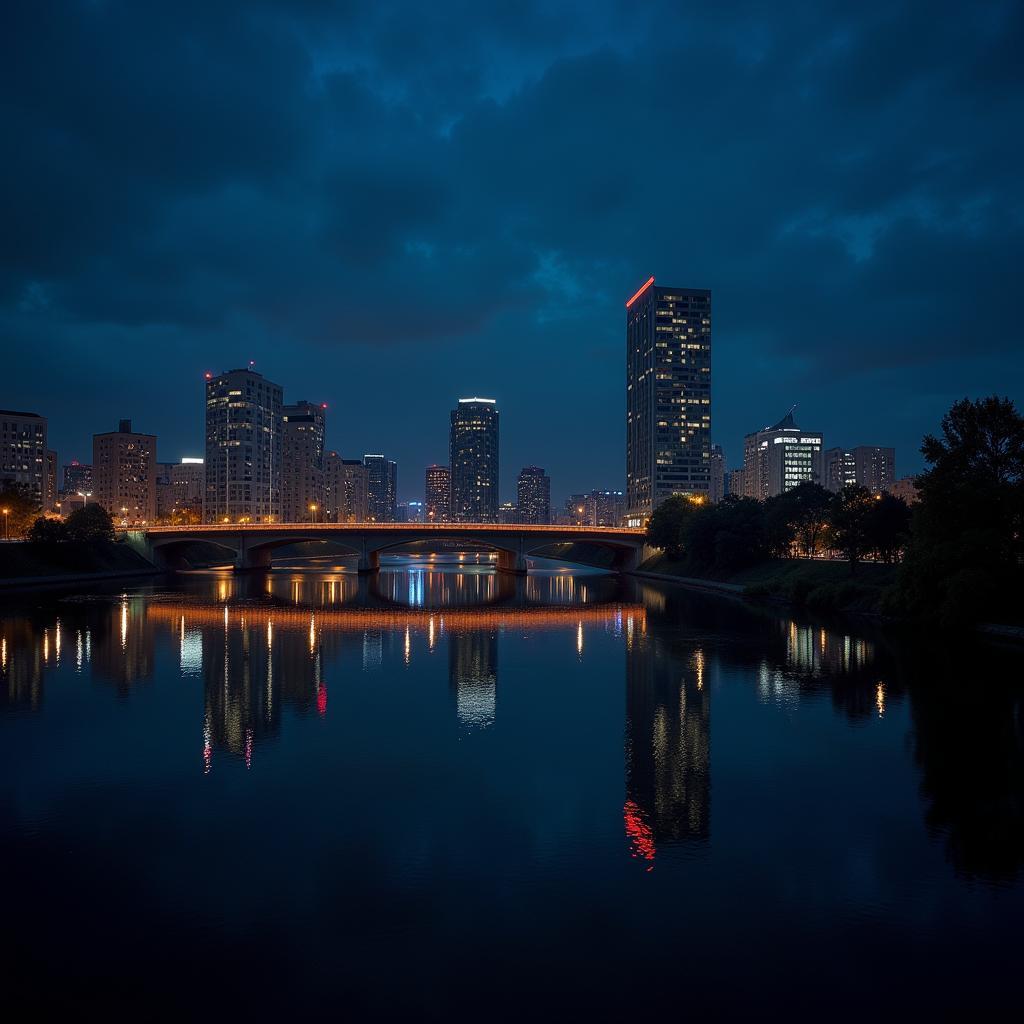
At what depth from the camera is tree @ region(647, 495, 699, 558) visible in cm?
11319

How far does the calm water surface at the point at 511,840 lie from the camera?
11758mm

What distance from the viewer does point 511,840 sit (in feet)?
56.1

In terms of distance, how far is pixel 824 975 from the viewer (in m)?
11.9

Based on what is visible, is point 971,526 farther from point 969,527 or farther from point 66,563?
point 66,563

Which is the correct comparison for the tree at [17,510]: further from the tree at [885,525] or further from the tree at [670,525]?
the tree at [885,525]

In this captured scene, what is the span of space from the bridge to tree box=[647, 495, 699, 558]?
7398 millimetres

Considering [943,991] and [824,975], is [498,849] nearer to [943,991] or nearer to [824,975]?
[824,975]

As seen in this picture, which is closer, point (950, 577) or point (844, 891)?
point (844, 891)

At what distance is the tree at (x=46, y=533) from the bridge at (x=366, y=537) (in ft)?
71.0

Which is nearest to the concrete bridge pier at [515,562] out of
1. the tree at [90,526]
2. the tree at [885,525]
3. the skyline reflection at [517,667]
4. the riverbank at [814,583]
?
the riverbank at [814,583]

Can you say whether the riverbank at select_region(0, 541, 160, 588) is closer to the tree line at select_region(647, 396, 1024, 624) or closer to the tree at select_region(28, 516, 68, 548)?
the tree at select_region(28, 516, 68, 548)

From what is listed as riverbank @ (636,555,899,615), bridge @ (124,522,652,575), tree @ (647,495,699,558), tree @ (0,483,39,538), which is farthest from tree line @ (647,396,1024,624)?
tree @ (0,483,39,538)

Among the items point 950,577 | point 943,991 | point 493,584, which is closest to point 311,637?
point 950,577

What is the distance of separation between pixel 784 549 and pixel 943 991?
301 feet
